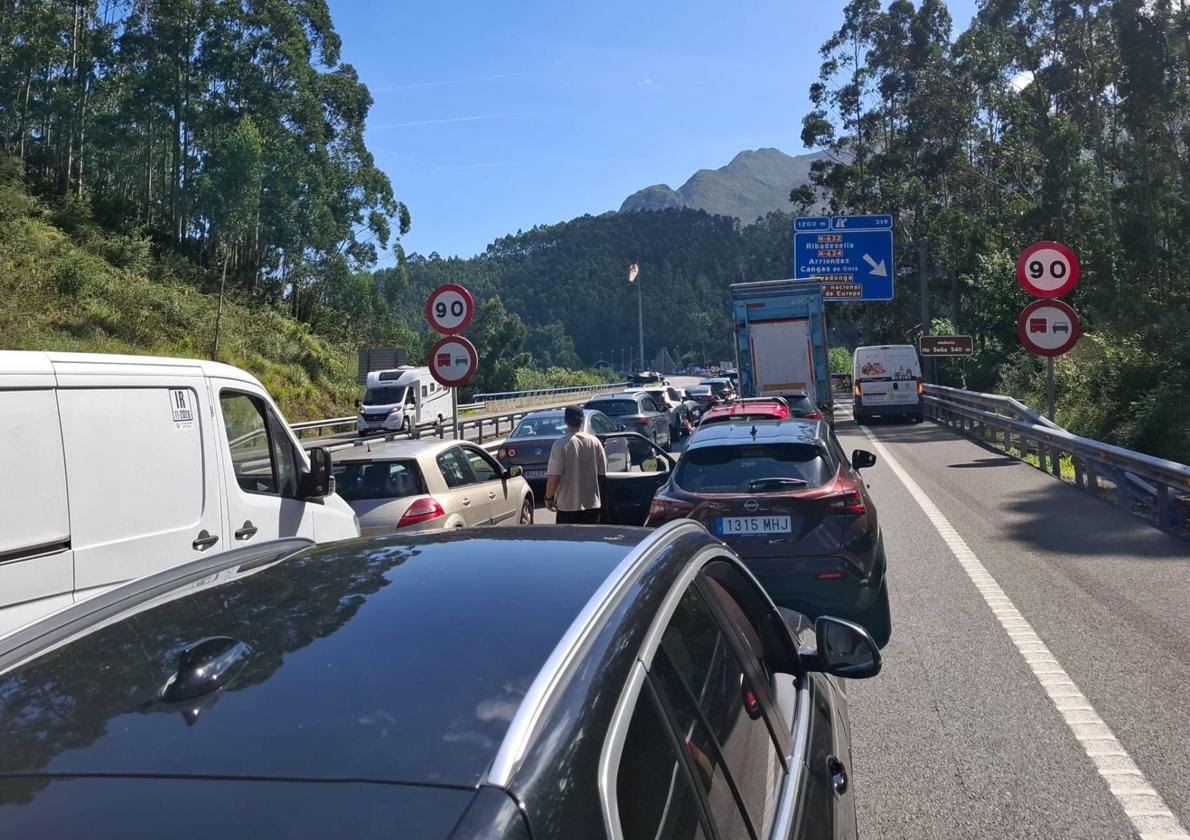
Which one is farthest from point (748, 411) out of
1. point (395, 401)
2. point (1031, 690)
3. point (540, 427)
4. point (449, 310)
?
point (395, 401)

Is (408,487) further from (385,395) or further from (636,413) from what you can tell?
(385,395)

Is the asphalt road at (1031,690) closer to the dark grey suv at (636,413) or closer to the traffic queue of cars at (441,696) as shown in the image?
the traffic queue of cars at (441,696)

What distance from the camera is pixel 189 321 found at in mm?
44875

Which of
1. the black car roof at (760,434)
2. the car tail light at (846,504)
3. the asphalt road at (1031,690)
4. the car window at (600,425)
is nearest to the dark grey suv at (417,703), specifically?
the asphalt road at (1031,690)

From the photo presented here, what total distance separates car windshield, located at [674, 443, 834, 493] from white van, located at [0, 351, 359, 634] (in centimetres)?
301

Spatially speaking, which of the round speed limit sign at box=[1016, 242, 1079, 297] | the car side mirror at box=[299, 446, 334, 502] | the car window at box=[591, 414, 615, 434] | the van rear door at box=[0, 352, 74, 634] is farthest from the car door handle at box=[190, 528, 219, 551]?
the round speed limit sign at box=[1016, 242, 1079, 297]

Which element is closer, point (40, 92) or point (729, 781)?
point (729, 781)

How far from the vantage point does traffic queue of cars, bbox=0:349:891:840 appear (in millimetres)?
1511

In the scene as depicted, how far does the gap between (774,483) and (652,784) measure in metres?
5.81

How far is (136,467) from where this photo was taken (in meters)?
4.89

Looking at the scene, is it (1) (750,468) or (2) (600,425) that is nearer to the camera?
(1) (750,468)

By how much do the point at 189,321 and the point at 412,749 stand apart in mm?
46866

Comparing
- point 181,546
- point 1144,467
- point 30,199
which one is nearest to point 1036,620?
point 1144,467

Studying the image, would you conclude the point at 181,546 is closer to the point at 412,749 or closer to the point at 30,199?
the point at 412,749
